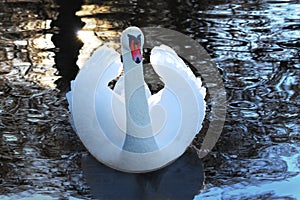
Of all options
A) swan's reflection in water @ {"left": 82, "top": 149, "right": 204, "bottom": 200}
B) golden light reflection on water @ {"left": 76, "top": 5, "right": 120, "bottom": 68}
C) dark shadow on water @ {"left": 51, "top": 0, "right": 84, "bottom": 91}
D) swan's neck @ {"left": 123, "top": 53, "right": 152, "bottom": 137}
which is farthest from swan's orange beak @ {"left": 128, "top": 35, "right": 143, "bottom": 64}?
golden light reflection on water @ {"left": 76, "top": 5, "right": 120, "bottom": 68}

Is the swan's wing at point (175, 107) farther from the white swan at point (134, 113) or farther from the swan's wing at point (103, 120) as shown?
the swan's wing at point (103, 120)

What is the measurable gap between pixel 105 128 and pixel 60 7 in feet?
15.8

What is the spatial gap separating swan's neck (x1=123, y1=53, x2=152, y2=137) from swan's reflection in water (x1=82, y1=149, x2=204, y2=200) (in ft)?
1.01

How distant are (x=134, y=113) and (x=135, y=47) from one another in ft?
1.40

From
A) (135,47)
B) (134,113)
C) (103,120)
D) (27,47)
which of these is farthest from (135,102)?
(27,47)

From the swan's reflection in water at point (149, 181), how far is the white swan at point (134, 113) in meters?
0.08

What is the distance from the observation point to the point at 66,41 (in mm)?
6727

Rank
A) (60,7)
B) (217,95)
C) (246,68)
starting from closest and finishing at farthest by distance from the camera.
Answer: (217,95) < (246,68) < (60,7)

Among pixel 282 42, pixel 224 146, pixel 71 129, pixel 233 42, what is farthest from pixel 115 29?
pixel 224 146

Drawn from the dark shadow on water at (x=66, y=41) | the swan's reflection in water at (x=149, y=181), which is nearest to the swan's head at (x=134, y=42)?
the swan's reflection in water at (x=149, y=181)

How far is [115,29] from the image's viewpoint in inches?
279

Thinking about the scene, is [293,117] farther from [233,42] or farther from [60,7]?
[60,7]

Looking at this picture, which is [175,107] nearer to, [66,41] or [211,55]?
[211,55]

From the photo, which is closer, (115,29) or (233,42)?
(233,42)
